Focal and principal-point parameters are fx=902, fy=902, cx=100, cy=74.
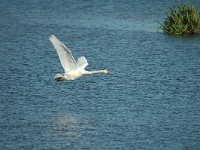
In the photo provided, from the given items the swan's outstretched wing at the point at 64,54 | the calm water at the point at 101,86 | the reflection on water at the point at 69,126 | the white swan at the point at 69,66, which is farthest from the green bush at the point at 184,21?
the swan's outstretched wing at the point at 64,54

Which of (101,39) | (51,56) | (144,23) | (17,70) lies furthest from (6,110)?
(144,23)

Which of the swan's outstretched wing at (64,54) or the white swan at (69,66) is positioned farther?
the white swan at (69,66)

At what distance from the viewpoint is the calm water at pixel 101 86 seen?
21016 mm

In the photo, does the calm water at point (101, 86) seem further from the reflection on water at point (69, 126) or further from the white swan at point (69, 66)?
the white swan at point (69, 66)

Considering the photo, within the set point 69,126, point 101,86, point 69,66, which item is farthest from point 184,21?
point 69,126

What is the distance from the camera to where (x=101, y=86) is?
2631 centimetres

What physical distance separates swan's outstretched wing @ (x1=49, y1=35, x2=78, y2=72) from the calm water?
1.33 m

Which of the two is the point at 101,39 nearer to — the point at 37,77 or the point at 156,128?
the point at 37,77

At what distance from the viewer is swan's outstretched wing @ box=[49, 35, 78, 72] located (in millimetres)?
20938

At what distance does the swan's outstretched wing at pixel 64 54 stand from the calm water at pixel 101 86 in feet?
4.36

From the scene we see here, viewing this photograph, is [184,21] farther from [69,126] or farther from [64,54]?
[69,126]

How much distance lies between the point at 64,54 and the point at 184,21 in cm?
1381

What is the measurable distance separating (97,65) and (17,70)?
9.11 ft

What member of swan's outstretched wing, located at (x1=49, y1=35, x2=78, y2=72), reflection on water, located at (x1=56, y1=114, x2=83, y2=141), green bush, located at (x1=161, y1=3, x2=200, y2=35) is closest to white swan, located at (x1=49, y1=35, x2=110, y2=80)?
swan's outstretched wing, located at (x1=49, y1=35, x2=78, y2=72)
